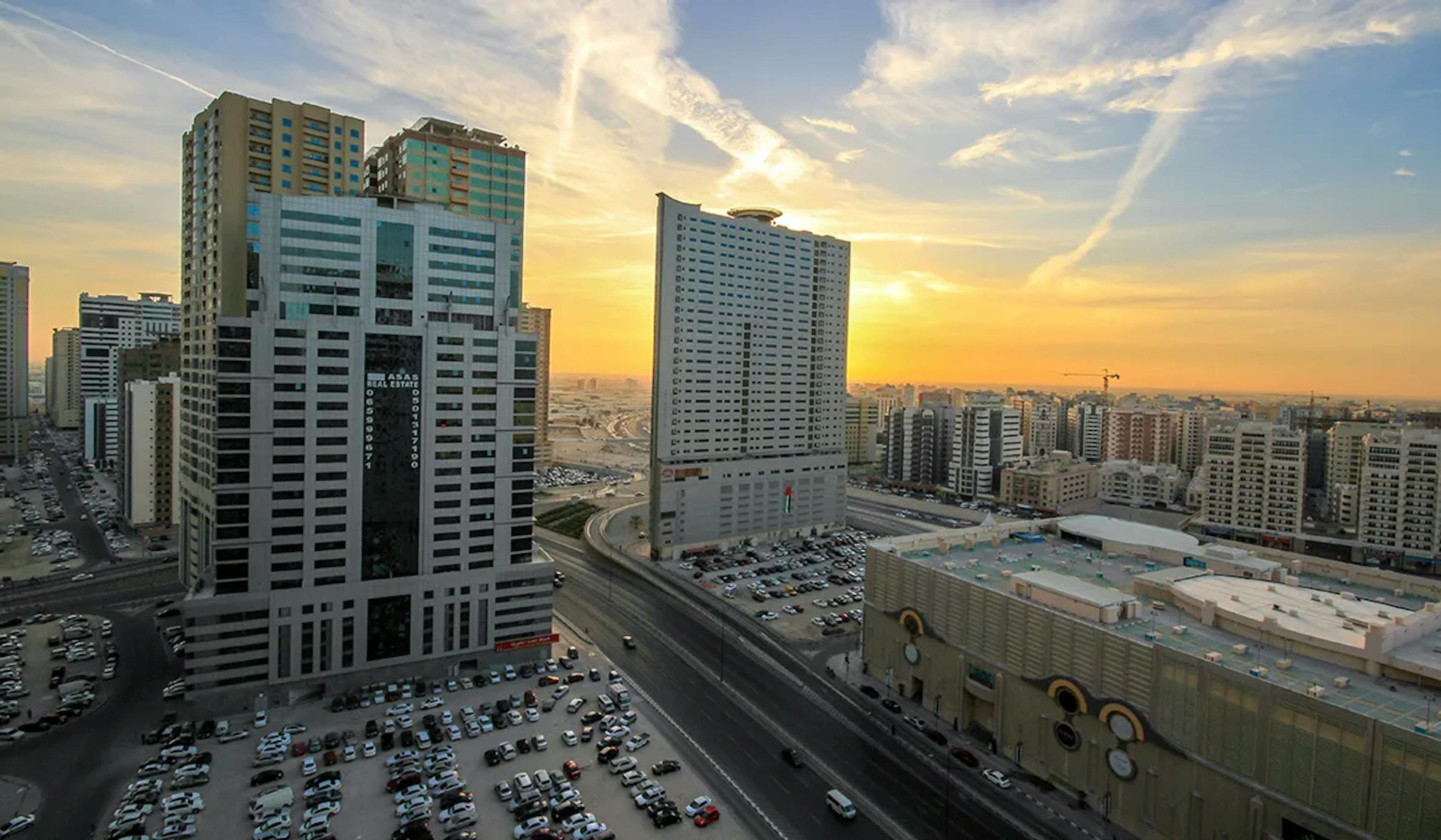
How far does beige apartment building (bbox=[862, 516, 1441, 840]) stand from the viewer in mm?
24750

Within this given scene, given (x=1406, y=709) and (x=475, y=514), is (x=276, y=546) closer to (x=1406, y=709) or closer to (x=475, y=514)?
(x=475, y=514)

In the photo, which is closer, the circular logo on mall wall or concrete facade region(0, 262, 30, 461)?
the circular logo on mall wall

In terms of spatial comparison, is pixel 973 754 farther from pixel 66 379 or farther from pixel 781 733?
pixel 66 379

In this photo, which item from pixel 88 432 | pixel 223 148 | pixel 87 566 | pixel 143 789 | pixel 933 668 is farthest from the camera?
pixel 88 432

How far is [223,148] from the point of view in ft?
165

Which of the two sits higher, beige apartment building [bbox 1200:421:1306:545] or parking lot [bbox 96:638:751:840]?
beige apartment building [bbox 1200:421:1306:545]

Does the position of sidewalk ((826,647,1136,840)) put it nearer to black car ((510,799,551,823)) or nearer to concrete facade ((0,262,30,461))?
black car ((510,799,551,823))

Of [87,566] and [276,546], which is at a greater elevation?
[276,546]

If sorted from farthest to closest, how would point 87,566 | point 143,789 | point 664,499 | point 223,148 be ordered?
point 664,499
point 87,566
point 223,148
point 143,789

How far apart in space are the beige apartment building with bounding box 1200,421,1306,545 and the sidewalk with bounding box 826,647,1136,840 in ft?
209

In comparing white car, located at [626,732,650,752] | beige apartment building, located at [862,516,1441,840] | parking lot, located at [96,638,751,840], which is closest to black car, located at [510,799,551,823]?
parking lot, located at [96,638,751,840]

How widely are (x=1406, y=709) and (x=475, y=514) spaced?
42.4m

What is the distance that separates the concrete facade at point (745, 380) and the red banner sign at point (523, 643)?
2619cm

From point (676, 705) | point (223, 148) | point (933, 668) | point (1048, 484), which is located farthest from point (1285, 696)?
point (1048, 484)
